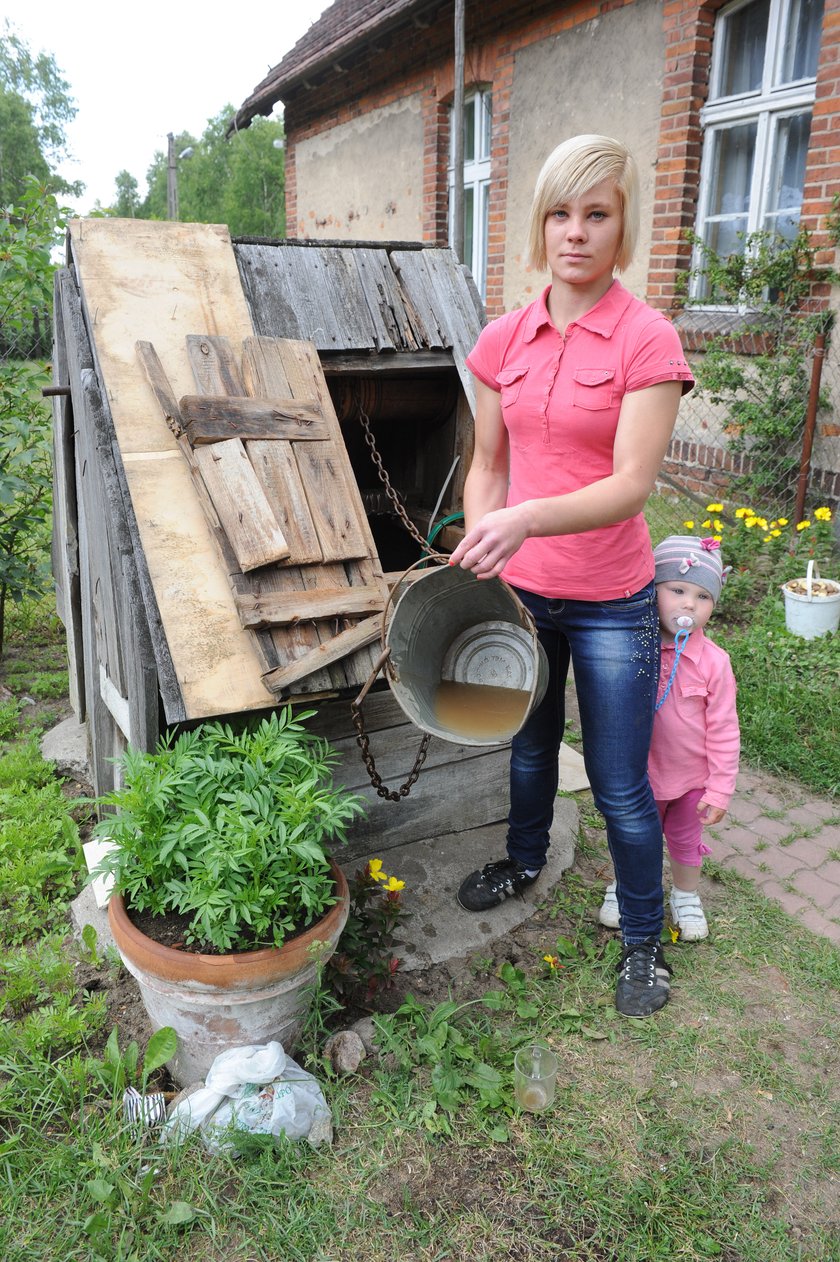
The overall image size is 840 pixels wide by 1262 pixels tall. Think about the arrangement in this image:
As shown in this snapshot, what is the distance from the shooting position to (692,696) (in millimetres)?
2840

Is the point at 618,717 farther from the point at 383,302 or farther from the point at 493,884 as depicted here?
the point at 383,302

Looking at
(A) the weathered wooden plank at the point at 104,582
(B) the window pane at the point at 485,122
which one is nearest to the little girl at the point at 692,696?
(A) the weathered wooden plank at the point at 104,582

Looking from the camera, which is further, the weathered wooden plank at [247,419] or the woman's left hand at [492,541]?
the weathered wooden plank at [247,419]

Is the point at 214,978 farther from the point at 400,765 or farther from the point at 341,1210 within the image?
the point at 400,765

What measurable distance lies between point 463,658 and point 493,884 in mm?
853

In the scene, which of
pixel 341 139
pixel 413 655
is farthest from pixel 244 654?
pixel 341 139

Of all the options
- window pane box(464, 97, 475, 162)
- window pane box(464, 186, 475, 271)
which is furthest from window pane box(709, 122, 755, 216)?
window pane box(464, 97, 475, 162)

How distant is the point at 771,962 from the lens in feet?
9.89

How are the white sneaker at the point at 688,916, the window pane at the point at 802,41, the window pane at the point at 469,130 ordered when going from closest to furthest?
the white sneaker at the point at 688,916
the window pane at the point at 802,41
the window pane at the point at 469,130

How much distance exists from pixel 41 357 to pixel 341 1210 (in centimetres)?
542

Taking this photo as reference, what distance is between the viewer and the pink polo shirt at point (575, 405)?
224 cm

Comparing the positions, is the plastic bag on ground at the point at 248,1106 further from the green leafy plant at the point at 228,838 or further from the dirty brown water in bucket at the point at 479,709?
the dirty brown water in bucket at the point at 479,709

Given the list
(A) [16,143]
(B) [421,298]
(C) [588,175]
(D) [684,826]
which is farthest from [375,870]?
(A) [16,143]

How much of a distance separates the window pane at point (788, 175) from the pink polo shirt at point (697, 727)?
4.61 meters
